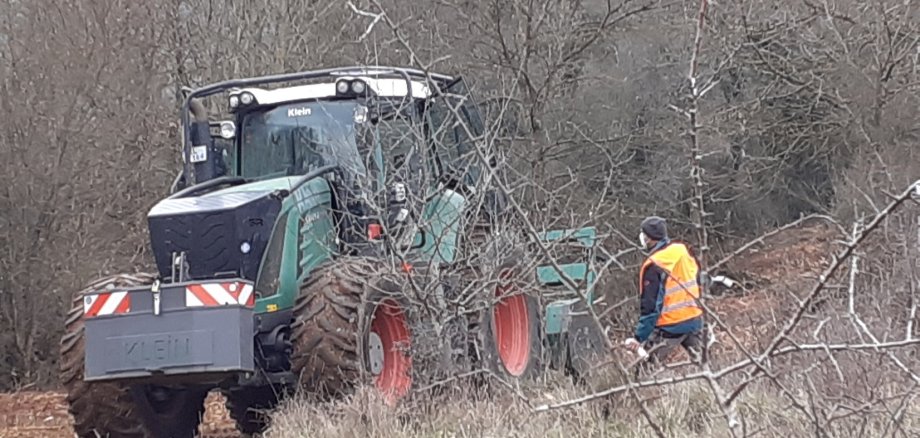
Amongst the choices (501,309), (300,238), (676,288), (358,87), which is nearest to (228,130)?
(358,87)

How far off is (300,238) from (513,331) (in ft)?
Answer: 7.92

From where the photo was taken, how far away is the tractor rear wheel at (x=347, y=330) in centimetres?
736

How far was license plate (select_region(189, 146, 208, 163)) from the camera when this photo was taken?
890 cm

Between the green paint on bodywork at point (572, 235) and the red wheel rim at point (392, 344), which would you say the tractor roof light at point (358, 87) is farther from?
the green paint on bodywork at point (572, 235)

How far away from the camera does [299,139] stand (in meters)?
8.79

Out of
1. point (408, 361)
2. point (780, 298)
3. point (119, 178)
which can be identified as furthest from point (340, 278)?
point (119, 178)

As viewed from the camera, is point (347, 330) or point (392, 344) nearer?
point (347, 330)

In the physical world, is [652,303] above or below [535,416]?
above

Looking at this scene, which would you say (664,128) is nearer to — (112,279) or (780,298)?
(780,298)

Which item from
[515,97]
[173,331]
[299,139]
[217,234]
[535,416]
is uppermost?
[515,97]

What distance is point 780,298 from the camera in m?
9.07

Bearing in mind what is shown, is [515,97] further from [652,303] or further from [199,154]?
[652,303]

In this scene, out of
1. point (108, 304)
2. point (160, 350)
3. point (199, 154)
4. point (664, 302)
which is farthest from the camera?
point (199, 154)

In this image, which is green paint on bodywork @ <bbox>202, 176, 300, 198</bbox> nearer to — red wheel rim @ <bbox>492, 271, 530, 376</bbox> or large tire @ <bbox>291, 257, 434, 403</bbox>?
large tire @ <bbox>291, 257, 434, 403</bbox>
